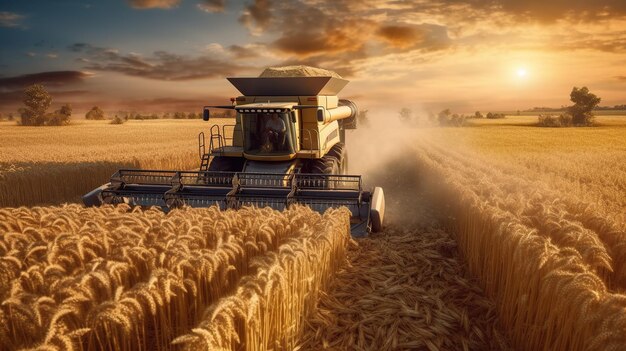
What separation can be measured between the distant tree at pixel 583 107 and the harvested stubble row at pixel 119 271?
2145 inches


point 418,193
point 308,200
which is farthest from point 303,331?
point 418,193

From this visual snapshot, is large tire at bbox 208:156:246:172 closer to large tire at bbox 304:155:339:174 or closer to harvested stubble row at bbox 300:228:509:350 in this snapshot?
large tire at bbox 304:155:339:174

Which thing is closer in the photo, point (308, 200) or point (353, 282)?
point (353, 282)

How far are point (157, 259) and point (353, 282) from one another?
3.19m

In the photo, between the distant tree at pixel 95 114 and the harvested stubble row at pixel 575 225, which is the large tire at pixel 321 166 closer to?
the harvested stubble row at pixel 575 225

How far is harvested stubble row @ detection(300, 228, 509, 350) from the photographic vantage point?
15.6ft

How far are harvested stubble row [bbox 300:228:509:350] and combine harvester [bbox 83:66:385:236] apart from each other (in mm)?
1371

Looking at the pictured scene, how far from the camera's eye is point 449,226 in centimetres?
899

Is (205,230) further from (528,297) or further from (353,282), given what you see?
(528,297)

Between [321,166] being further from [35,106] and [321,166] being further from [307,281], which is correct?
[35,106]

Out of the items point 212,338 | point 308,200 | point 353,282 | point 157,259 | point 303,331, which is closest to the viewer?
point 212,338

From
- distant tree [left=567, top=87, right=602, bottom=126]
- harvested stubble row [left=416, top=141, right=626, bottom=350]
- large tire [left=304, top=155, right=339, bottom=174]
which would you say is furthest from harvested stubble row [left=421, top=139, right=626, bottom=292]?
distant tree [left=567, top=87, right=602, bottom=126]

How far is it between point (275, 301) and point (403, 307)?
2480 millimetres

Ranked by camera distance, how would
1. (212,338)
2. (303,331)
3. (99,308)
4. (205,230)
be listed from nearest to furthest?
(212,338) → (99,308) → (303,331) → (205,230)
